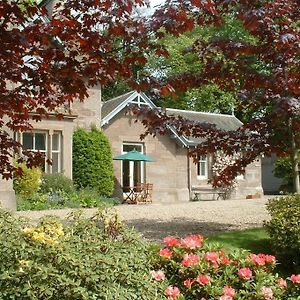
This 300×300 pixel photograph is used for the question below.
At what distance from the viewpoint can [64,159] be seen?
20875mm

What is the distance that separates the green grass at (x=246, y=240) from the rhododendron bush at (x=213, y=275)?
2782 mm

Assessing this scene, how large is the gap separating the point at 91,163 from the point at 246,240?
44.6ft

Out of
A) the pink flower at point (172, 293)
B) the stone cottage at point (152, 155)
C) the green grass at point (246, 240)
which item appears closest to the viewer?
the pink flower at point (172, 293)

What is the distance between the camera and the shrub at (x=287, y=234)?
7.57 m

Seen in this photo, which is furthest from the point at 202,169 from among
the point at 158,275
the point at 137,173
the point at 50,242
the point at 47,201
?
the point at 50,242

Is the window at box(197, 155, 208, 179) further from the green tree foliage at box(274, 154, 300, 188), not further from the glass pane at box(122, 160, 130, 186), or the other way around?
the green tree foliage at box(274, 154, 300, 188)

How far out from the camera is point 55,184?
19.7 m

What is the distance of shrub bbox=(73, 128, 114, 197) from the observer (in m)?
21.5

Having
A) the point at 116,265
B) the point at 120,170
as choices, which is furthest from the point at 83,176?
the point at 116,265

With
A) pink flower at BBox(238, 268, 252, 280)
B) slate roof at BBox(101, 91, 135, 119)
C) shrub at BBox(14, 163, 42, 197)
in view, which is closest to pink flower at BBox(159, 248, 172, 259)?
pink flower at BBox(238, 268, 252, 280)

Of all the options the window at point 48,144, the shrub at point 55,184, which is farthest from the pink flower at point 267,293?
the window at point 48,144

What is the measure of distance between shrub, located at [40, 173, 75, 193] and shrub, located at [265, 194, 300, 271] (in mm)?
12717

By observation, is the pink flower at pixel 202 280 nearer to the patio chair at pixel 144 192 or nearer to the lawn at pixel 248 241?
the lawn at pixel 248 241

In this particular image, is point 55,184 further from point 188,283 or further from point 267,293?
point 267,293
